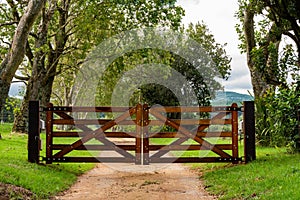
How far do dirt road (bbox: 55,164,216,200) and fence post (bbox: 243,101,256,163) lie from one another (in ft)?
5.30

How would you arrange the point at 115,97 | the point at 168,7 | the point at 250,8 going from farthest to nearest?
1. the point at 115,97
2. the point at 168,7
3. the point at 250,8

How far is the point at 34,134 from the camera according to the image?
39.2ft

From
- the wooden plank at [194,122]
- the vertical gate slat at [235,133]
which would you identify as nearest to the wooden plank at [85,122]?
Answer: the wooden plank at [194,122]

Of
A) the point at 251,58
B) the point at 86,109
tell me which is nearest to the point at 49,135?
the point at 86,109

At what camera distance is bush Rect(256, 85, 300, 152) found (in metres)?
12.9

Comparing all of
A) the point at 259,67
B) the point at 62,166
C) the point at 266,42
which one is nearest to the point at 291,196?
the point at 62,166

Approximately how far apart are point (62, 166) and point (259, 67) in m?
9.11

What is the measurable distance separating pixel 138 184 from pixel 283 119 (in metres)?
5.83

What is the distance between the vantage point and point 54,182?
31.9 feet

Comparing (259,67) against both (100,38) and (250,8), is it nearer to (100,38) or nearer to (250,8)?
(250,8)

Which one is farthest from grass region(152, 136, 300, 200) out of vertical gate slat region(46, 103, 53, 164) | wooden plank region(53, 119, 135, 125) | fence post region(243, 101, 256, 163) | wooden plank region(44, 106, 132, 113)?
vertical gate slat region(46, 103, 53, 164)

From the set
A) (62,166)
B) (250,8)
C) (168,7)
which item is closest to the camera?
(62,166)

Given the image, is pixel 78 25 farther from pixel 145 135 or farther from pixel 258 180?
pixel 258 180

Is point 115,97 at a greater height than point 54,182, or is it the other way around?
point 115,97
